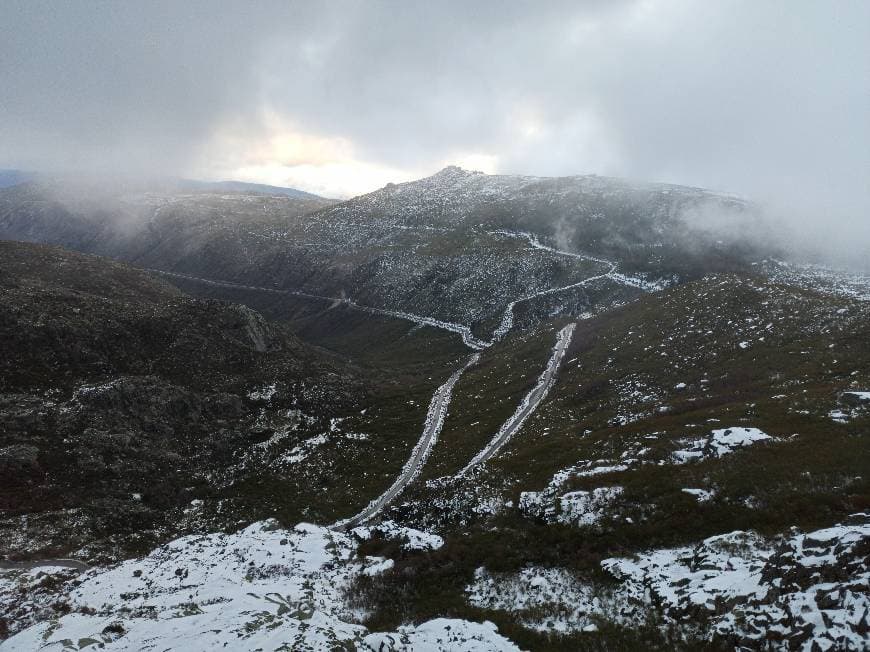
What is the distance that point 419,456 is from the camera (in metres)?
55.0

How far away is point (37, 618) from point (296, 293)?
570ft

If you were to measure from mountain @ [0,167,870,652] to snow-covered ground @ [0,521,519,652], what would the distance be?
0.60 ft

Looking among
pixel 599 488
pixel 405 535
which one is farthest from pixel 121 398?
pixel 599 488

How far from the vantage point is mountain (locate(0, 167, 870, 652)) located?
18359 mm

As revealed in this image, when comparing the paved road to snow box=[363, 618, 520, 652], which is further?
the paved road

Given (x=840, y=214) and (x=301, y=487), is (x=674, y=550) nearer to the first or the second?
(x=301, y=487)

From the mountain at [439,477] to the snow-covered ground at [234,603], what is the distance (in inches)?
7.3

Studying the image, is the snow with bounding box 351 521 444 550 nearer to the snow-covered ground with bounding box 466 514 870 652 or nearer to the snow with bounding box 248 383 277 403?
the snow-covered ground with bounding box 466 514 870 652

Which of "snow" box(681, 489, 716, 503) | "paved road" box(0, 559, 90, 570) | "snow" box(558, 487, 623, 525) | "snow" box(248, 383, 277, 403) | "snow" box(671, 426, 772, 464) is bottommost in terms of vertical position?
"paved road" box(0, 559, 90, 570)

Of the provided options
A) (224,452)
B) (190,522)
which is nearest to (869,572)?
(190,522)

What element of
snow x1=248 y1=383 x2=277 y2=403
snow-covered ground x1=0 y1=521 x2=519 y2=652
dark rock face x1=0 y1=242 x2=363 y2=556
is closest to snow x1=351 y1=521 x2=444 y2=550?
snow-covered ground x1=0 y1=521 x2=519 y2=652

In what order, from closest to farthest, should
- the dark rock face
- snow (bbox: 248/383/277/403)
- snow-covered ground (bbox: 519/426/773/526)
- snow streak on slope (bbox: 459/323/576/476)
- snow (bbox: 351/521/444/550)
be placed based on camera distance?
1. snow-covered ground (bbox: 519/426/773/526)
2. snow (bbox: 351/521/444/550)
3. the dark rock face
4. snow streak on slope (bbox: 459/323/576/476)
5. snow (bbox: 248/383/277/403)

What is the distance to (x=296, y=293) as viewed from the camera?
636ft

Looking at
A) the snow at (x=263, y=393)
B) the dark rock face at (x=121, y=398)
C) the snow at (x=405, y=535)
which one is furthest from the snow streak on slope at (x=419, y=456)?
the snow at (x=263, y=393)
